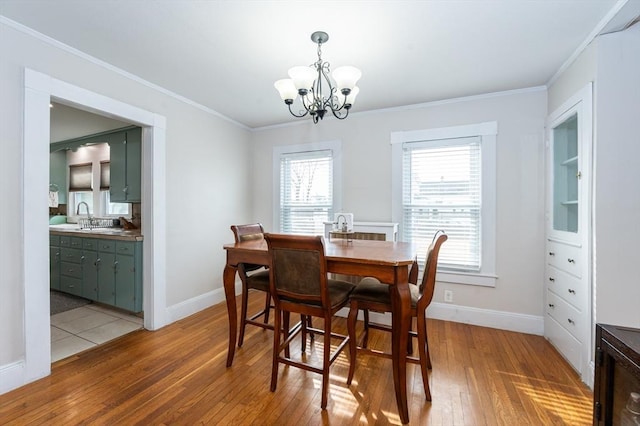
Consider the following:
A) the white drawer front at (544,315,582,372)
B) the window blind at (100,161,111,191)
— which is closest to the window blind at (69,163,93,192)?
the window blind at (100,161,111,191)

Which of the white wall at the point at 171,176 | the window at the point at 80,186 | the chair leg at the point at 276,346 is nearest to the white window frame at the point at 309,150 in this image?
the white wall at the point at 171,176

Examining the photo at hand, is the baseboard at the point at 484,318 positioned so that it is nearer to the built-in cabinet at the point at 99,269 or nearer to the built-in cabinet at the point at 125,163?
the built-in cabinet at the point at 99,269

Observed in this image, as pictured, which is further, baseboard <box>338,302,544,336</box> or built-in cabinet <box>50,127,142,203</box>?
built-in cabinet <box>50,127,142,203</box>

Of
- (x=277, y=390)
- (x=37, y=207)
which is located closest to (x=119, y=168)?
(x=37, y=207)

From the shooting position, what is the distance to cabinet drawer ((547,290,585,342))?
219 centimetres

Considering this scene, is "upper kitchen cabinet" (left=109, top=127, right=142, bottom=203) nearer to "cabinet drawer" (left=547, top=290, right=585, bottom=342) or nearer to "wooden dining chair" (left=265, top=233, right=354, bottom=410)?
"wooden dining chair" (left=265, top=233, right=354, bottom=410)

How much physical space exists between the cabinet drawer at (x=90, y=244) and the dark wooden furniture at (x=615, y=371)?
444 centimetres

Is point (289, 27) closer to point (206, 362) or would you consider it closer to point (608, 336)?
point (608, 336)

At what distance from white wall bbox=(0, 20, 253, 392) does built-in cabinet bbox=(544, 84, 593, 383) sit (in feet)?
12.2

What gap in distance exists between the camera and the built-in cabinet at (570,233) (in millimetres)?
2111

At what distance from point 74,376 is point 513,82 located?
15.0 ft

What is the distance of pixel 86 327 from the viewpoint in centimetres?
298

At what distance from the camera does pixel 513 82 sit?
2848 millimetres

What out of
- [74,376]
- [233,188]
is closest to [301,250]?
[74,376]
